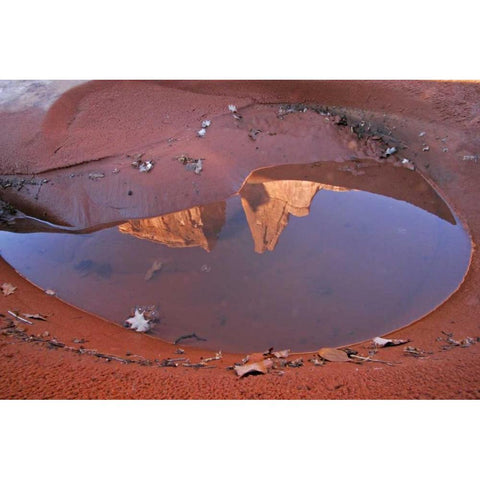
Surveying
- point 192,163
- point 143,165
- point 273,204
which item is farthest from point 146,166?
point 273,204

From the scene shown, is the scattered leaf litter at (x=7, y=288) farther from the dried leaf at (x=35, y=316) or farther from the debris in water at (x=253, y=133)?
the debris in water at (x=253, y=133)

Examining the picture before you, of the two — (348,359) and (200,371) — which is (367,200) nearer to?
(348,359)

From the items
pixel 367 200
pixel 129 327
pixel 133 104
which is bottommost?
pixel 129 327

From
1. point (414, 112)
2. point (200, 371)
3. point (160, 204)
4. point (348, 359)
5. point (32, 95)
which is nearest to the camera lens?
point (200, 371)

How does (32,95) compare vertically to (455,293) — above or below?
above

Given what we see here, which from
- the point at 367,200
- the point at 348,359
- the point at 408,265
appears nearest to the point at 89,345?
the point at 348,359

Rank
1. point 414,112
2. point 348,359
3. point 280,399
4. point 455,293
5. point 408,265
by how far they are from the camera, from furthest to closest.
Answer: point 414,112 → point 408,265 → point 455,293 → point 348,359 → point 280,399

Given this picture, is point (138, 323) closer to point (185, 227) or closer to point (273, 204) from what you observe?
point (185, 227)
